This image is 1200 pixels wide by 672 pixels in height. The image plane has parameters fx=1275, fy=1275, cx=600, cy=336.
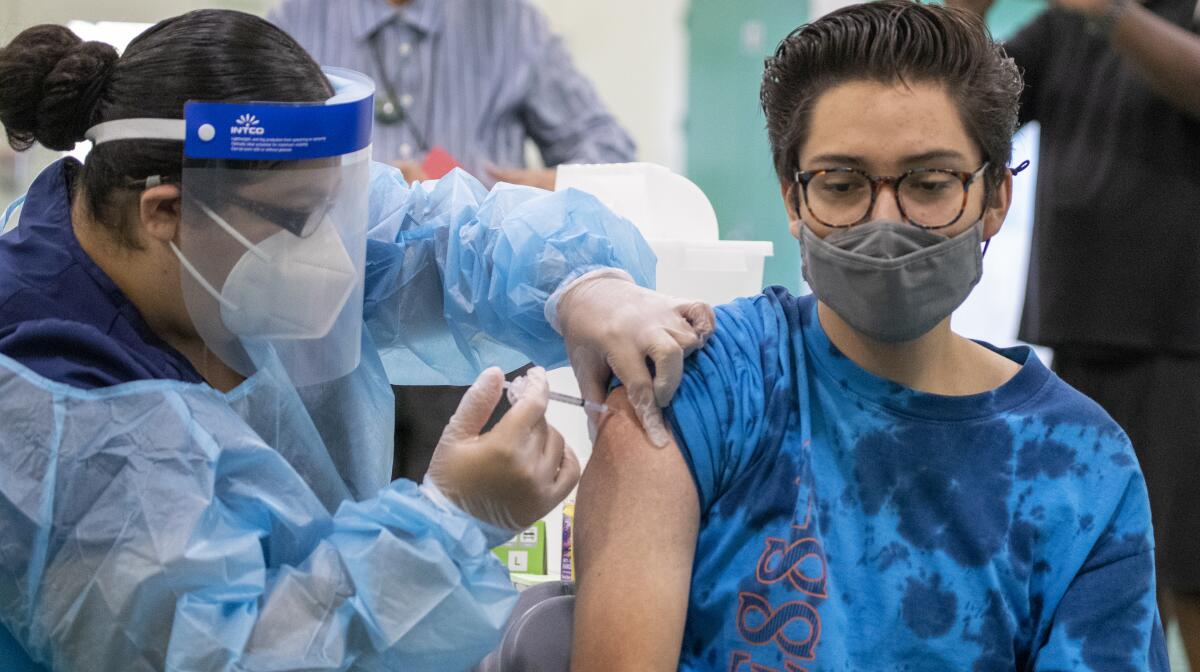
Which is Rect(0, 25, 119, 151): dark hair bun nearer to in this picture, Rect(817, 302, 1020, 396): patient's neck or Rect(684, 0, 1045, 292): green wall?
Rect(817, 302, 1020, 396): patient's neck

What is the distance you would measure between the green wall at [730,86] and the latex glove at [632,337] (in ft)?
13.5

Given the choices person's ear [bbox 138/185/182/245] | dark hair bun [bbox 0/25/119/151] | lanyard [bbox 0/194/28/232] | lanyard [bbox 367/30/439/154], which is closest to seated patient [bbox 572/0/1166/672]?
person's ear [bbox 138/185/182/245]

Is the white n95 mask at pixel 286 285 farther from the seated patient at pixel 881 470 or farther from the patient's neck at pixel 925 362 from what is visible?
the patient's neck at pixel 925 362

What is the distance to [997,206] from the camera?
149cm

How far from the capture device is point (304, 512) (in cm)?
142

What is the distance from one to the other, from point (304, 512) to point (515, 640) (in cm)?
29

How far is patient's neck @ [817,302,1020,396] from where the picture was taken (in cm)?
149

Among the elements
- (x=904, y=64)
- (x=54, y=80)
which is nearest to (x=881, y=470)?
(x=904, y=64)

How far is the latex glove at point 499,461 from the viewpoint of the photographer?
1344 mm

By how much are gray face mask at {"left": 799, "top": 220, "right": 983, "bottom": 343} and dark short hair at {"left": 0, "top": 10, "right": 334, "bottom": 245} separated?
0.61m

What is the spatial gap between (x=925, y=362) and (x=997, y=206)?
200mm

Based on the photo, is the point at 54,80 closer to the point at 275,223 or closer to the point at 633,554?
the point at 275,223

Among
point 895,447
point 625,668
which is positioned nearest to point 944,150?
point 895,447

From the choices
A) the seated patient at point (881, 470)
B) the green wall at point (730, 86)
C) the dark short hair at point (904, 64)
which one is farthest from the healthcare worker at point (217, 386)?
the green wall at point (730, 86)
